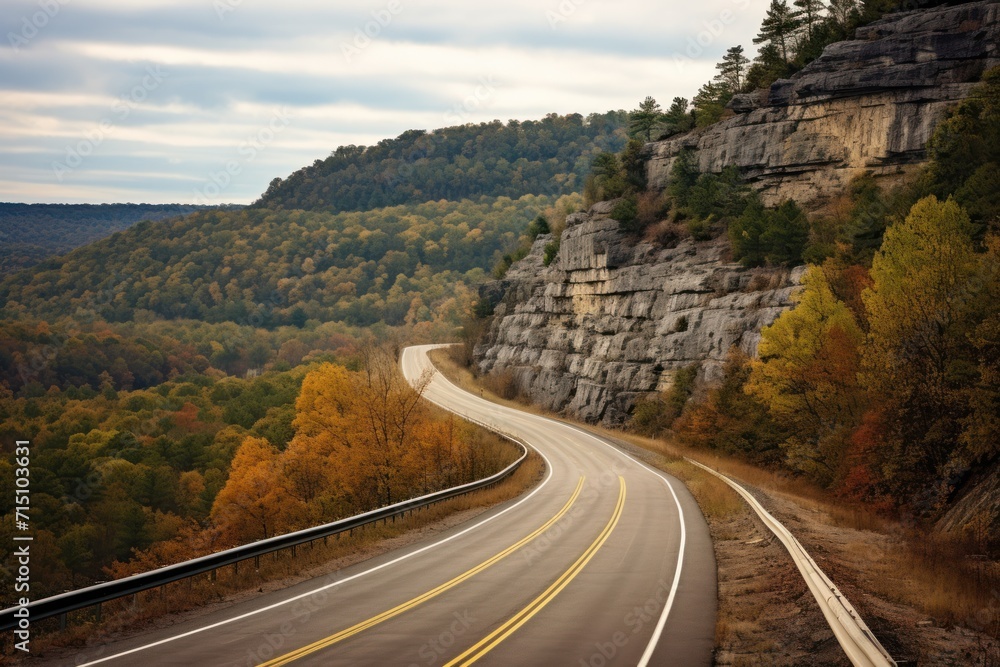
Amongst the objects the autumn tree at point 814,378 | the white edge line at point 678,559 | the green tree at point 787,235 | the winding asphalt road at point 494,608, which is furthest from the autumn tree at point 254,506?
the green tree at point 787,235

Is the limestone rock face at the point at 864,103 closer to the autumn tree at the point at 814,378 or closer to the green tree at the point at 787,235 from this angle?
the green tree at the point at 787,235

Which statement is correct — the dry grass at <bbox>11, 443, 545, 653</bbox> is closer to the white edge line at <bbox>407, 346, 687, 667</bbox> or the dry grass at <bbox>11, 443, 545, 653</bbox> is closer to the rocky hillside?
the white edge line at <bbox>407, 346, 687, 667</bbox>

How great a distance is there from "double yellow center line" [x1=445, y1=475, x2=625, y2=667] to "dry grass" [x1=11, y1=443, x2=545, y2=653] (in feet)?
17.2

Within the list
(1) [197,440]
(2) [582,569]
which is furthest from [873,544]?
(1) [197,440]

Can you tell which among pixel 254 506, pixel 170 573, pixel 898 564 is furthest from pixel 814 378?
→ pixel 170 573

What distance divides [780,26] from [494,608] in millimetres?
71541

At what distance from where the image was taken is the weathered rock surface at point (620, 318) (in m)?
58.6

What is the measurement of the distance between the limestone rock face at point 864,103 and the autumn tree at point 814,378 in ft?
54.7

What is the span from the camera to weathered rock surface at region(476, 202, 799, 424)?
58594 millimetres

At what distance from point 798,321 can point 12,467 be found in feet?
182

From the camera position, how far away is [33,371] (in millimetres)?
111750

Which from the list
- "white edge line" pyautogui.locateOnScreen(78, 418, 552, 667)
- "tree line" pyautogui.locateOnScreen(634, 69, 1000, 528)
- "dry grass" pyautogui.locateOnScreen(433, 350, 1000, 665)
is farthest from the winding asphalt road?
"tree line" pyautogui.locateOnScreen(634, 69, 1000, 528)

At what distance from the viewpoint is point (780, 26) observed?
240 ft

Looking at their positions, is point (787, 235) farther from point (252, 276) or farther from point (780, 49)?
point (252, 276)
